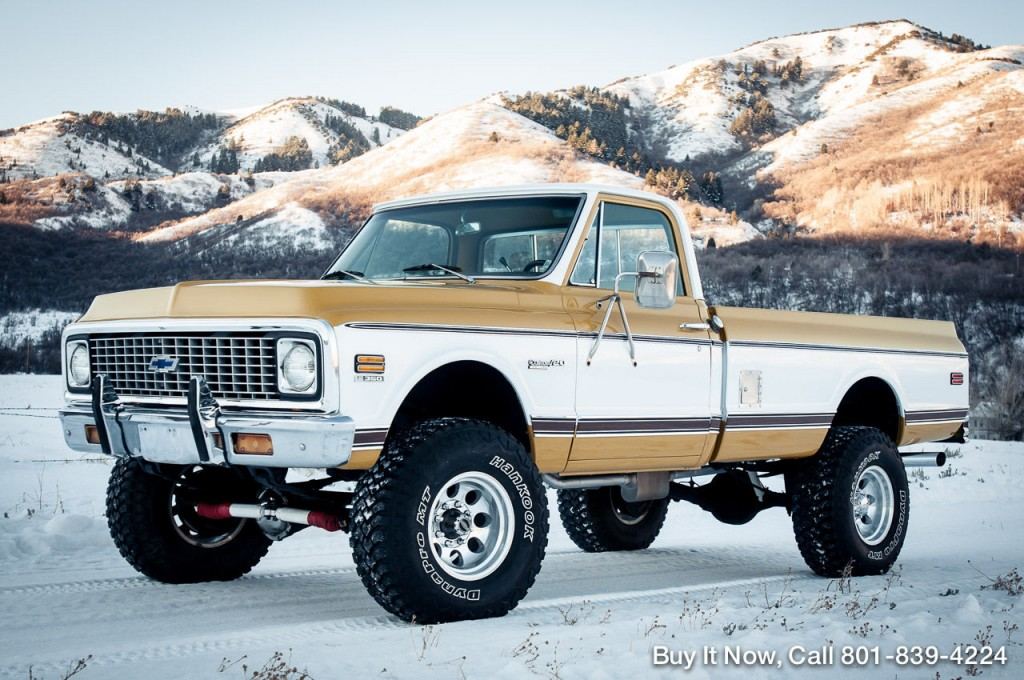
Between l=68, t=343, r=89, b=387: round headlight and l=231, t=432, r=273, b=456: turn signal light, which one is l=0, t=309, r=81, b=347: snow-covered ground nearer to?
l=68, t=343, r=89, b=387: round headlight

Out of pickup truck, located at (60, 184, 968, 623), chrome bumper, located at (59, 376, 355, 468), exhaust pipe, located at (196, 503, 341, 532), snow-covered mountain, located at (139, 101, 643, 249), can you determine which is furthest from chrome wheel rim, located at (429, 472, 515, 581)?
snow-covered mountain, located at (139, 101, 643, 249)

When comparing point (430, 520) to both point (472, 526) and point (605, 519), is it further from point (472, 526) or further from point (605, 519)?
point (605, 519)

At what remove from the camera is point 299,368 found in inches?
210

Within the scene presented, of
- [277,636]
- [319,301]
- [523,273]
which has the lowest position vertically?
[277,636]

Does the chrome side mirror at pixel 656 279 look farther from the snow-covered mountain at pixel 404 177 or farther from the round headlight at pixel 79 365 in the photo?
the snow-covered mountain at pixel 404 177

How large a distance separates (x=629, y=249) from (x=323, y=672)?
3.46 metres

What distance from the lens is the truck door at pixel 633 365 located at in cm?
646

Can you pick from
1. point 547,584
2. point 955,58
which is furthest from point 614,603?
point 955,58

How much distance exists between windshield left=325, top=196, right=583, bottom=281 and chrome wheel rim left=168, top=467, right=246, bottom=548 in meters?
1.56

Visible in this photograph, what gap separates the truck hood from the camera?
17.5 feet

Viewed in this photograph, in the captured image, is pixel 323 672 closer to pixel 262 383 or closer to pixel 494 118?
pixel 262 383

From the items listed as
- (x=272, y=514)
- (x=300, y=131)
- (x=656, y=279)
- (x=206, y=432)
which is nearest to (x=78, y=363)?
(x=272, y=514)

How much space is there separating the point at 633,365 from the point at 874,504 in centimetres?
285

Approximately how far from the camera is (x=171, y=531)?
23.1 feet
